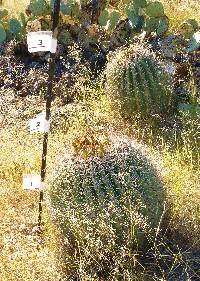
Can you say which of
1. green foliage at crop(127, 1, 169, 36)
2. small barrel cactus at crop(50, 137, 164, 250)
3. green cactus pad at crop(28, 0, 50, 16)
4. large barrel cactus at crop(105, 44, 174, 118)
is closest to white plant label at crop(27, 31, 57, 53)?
small barrel cactus at crop(50, 137, 164, 250)

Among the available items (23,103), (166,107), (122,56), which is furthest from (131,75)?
(23,103)

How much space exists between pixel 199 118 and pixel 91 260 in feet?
5.56

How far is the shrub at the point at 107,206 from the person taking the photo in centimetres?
281

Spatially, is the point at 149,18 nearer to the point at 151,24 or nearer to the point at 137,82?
the point at 151,24

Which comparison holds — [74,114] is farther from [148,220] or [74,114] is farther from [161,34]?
[148,220]

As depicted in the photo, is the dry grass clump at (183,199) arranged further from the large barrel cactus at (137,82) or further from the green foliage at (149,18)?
the green foliage at (149,18)

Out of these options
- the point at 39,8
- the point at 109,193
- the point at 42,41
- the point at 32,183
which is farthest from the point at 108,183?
the point at 39,8

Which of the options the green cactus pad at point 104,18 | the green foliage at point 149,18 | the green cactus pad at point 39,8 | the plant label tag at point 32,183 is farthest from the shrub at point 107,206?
the green cactus pad at point 39,8

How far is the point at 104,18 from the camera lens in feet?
17.4

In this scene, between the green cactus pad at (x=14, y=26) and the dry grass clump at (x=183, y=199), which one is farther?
the green cactus pad at (x=14, y=26)

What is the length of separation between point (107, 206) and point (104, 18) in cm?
287

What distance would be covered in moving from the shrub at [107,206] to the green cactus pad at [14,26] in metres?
2.84

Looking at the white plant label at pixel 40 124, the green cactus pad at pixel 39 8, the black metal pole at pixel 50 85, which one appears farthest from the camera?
the green cactus pad at pixel 39 8

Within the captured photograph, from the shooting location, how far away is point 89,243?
2.87 metres
